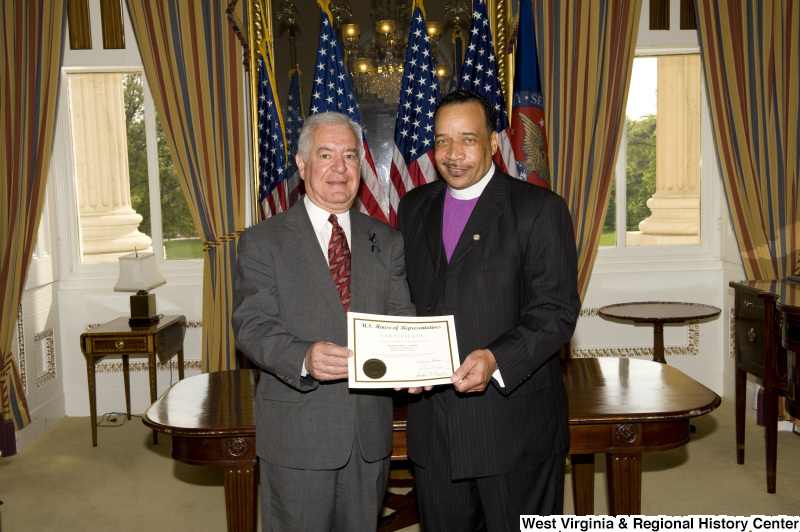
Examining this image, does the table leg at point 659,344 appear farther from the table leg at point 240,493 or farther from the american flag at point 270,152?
the table leg at point 240,493

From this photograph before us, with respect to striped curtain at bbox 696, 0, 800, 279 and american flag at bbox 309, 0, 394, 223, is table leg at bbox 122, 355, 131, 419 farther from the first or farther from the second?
striped curtain at bbox 696, 0, 800, 279

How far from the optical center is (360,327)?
2045 mm

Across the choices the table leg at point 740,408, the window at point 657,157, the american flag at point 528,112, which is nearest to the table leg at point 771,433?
the table leg at point 740,408

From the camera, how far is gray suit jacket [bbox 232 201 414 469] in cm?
213

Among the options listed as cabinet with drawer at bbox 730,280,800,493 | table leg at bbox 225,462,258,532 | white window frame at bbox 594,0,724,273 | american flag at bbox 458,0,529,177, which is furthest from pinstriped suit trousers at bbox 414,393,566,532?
white window frame at bbox 594,0,724,273

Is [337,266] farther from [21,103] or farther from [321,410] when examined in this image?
[21,103]

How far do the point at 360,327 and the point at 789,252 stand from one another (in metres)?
4.21

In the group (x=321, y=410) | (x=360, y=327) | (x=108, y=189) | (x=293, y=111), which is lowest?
(x=321, y=410)

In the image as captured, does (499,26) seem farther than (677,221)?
No

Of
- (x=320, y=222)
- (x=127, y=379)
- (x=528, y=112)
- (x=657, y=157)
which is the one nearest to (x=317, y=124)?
(x=320, y=222)

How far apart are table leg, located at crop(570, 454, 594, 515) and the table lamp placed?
314 cm

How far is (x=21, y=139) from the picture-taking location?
4.94 metres

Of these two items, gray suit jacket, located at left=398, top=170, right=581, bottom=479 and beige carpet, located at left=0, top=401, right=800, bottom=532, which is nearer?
gray suit jacket, located at left=398, top=170, right=581, bottom=479

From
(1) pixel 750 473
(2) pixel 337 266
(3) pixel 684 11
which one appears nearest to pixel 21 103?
(2) pixel 337 266
